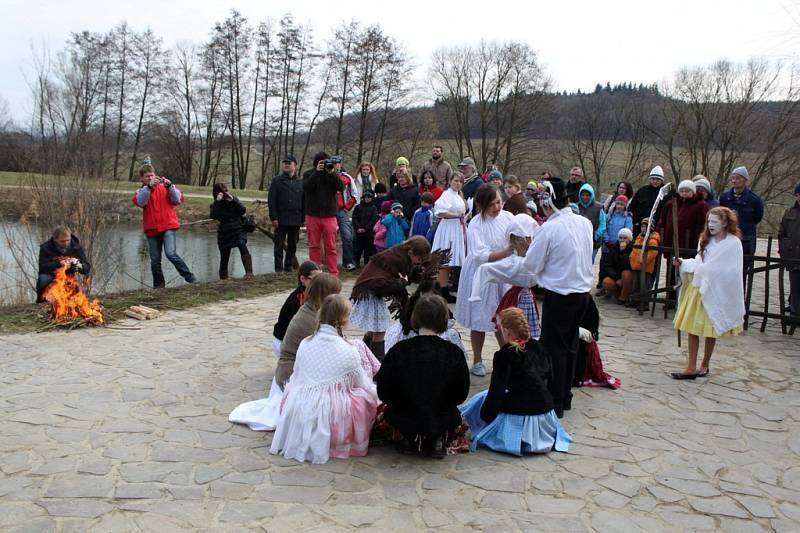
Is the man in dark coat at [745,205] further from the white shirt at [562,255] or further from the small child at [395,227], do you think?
the white shirt at [562,255]

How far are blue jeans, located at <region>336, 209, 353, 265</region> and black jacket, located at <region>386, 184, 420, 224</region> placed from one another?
0.99 metres

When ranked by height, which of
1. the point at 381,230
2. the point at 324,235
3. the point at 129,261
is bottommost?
the point at 129,261

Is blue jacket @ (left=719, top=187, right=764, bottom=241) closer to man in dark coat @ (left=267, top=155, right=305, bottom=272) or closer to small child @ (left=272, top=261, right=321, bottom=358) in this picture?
small child @ (left=272, top=261, right=321, bottom=358)

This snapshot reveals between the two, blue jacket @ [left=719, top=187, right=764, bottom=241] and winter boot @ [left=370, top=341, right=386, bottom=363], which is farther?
blue jacket @ [left=719, top=187, right=764, bottom=241]

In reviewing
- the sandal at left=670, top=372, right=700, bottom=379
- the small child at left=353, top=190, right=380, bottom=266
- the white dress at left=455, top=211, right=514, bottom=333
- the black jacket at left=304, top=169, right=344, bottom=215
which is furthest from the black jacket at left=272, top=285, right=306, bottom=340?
the small child at left=353, top=190, right=380, bottom=266

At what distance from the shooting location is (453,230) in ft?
31.4

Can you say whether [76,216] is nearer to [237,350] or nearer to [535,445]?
[237,350]

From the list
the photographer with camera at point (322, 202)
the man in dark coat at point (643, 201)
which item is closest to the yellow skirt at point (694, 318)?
the man in dark coat at point (643, 201)

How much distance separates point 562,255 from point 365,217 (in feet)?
25.5

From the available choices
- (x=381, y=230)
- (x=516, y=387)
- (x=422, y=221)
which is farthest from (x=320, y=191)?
(x=516, y=387)

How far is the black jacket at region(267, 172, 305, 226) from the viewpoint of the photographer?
11.9 metres

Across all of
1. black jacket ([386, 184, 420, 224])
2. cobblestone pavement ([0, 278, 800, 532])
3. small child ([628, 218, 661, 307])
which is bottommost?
cobblestone pavement ([0, 278, 800, 532])

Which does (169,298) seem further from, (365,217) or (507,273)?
(507,273)

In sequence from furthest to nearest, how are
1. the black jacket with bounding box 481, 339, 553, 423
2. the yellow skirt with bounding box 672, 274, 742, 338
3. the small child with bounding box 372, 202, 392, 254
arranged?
the small child with bounding box 372, 202, 392, 254 → the yellow skirt with bounding box 672, 274, 742, 338 → the black jacket with bounding box 481, 339, 553, 423
